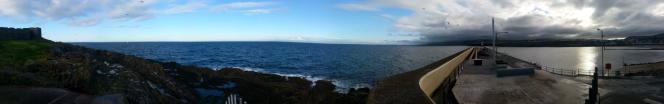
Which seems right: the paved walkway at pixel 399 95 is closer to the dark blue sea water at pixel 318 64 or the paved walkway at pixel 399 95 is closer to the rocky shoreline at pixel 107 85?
the rocky shoreline at pixel 107 85

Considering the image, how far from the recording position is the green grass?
22484 millimetres

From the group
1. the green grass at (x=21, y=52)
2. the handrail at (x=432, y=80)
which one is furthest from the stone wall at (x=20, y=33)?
the handrail at (x=432, y=80)

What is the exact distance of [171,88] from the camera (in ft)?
81.0

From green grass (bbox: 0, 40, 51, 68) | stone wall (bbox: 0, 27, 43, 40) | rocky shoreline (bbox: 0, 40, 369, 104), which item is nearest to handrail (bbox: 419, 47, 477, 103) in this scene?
rocky shoreline (bbox: 0, 40, 369, 104)

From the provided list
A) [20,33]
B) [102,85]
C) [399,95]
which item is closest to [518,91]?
[399,95]

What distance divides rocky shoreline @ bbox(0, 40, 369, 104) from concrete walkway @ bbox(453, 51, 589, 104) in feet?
20.8

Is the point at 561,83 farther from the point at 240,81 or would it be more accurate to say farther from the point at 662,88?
the point at 240,81

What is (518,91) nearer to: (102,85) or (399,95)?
(399,95)

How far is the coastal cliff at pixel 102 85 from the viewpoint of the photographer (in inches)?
655

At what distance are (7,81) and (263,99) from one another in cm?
1218

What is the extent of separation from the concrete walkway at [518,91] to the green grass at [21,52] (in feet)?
68.5

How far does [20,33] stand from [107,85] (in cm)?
1864

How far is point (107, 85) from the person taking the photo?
69.1 feet

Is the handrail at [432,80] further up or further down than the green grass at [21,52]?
further down
